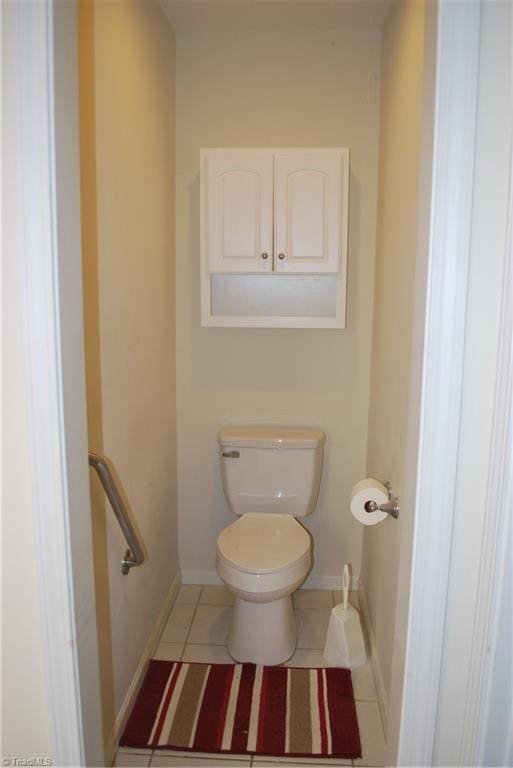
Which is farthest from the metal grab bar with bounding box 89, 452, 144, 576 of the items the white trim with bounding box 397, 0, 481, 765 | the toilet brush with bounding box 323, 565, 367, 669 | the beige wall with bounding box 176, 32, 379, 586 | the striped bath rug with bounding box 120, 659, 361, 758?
the beige wall with bounding box 176, 32, 379, 586

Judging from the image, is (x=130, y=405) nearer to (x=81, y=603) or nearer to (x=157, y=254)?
(x=157, y=254)

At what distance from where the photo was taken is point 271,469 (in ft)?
7.87

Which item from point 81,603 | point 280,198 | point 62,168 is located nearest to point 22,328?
point 62,168

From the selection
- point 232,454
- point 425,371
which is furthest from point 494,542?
point 232,454

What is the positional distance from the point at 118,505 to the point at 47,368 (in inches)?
27.5

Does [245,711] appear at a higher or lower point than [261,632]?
lower

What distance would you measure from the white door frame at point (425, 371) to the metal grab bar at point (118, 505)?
0.43 m

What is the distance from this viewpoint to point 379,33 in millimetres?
2268

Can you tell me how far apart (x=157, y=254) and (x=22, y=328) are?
1415 mm

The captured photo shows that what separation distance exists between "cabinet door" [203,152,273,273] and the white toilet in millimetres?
774

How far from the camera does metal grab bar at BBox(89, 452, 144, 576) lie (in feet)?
4.55

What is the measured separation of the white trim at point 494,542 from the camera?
2.73 feet

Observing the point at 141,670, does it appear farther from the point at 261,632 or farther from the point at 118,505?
the point at 118,505

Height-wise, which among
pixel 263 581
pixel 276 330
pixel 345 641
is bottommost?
pixel 345 641
